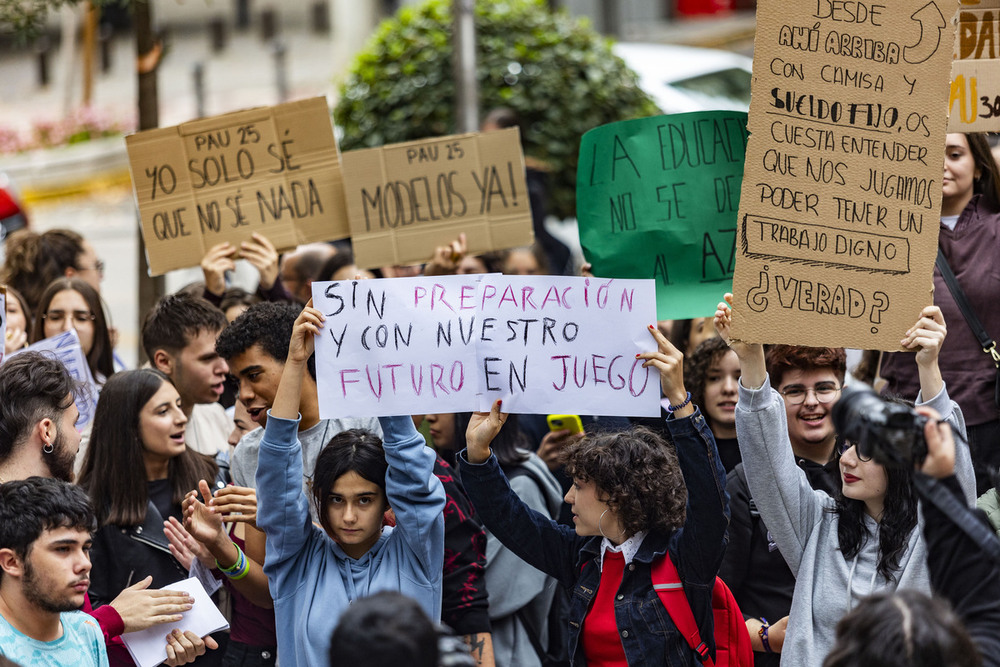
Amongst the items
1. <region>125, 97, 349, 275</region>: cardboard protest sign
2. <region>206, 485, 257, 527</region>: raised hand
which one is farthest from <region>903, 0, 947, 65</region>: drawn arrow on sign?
<region>125, 97, 349, 275</region>: cardboard protest sign

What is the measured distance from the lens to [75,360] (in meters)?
5.02

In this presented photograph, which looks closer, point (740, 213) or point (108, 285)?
point (740, 213)

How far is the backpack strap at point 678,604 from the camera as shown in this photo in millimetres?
3514

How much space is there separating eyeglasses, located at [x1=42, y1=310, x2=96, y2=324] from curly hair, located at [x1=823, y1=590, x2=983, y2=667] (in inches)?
158

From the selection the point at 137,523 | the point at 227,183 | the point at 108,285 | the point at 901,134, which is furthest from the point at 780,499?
the point at 108,285

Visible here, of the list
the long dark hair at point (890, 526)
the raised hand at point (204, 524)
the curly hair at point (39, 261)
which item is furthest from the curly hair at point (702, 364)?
the curly hair at point (39, 261)

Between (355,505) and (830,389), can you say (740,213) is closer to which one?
(830,389)

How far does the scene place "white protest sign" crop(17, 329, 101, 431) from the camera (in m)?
4.85

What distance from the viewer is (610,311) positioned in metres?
3.83

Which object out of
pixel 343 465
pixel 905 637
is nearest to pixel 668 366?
pixel 343 465

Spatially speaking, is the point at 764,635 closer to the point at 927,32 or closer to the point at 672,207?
the point at 672,207

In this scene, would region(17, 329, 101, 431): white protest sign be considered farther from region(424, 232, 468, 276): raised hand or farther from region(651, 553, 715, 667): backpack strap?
region(651, 553, 715, 667): backpack strap

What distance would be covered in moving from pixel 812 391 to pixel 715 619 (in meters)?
1.00

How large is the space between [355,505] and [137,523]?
0.94 metres
